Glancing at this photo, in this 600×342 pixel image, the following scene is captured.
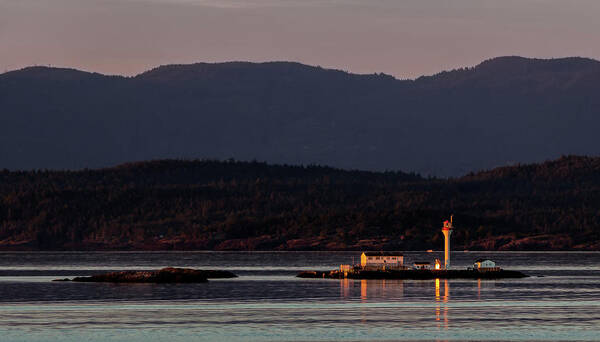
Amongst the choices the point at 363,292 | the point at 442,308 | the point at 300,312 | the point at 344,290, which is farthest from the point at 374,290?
the point at 300,312

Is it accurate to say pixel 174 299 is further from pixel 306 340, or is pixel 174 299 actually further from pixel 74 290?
pixel 306 340

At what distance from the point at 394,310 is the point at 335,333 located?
26.2 m

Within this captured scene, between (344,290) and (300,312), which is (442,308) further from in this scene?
(344,290)

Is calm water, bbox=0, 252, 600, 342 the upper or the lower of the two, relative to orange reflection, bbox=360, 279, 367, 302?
lower

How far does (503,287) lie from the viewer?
19200 cm

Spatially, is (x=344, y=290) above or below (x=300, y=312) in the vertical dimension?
above

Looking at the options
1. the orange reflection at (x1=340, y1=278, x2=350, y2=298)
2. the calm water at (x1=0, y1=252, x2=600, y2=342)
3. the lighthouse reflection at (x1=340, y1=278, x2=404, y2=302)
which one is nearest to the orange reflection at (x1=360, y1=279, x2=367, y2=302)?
the lighthouse reflection at (x1=340, y1=278, x2=404, y2=302)

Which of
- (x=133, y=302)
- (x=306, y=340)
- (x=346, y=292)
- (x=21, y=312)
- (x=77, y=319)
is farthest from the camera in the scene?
Answer: (x=346, y=292)

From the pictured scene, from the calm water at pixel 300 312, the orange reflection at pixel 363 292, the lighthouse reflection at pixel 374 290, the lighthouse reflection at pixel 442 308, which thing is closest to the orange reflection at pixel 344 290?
the lighthouse reflection at pixel 374 290

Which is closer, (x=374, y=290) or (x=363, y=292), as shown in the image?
(x=363, y=292)

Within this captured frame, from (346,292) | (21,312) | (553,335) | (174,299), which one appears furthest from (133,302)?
(553,335)

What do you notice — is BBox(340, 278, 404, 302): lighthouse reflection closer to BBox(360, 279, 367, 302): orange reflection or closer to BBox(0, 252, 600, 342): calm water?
BBox(360, 279, 367, 302): orange reflection

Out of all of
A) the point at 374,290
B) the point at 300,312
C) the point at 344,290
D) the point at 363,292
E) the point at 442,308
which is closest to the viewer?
the point at 300,312

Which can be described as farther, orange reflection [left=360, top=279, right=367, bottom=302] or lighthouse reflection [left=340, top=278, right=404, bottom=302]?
lighthouse reflection [left=340, top=278, right=404, bottom=302]
